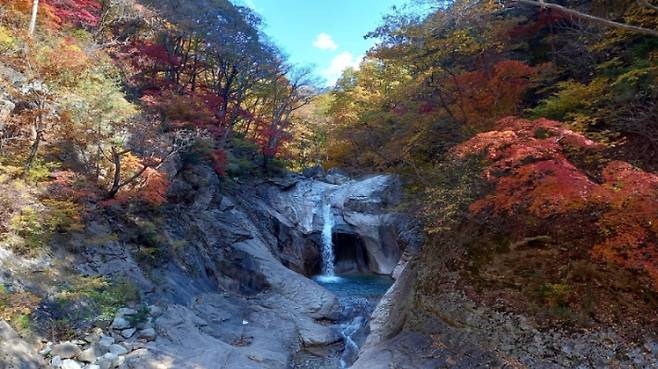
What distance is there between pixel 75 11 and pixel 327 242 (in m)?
14.9

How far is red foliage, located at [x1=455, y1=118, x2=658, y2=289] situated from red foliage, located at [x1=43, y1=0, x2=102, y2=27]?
14083 mm

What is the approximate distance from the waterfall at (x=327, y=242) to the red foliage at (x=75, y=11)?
45.1 feet

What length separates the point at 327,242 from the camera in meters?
20.8

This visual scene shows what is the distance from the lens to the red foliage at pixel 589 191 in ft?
16.7

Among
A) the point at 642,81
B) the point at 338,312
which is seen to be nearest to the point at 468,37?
the point at 642,81

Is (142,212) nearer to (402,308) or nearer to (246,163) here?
(402,308)

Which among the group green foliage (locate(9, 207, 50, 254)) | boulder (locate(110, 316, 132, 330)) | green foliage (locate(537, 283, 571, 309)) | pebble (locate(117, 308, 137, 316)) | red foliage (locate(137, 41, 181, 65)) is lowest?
boulder (locate(110, 316, 132, 330))

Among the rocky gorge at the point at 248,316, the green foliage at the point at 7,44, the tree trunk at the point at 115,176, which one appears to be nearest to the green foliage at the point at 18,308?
the rocky gorge at the point at 248,316

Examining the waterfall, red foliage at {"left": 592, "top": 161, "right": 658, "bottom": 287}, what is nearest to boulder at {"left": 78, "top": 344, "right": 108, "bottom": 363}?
red foliage at {"left": 592, "top": 161, "right": 658, "bottom": 287}

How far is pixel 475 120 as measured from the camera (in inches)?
389

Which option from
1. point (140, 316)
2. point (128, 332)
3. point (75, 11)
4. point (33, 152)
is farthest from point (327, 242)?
point (75, 11)

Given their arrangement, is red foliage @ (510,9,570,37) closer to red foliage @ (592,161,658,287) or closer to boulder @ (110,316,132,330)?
red foliage @ (592,161,658,287)

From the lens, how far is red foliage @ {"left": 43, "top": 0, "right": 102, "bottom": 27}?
1309 cm

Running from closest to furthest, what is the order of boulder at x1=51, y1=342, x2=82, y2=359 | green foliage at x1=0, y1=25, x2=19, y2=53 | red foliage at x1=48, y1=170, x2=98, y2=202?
boulder at x1=51, y1=342, x2=82, y2=359, red foliage at x1=48, y1=170, x2=98, y2=202, green foliage at x1=0, y1=25, x2=19, y2=53
